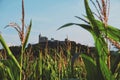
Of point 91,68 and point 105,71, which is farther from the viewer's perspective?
point 91,68

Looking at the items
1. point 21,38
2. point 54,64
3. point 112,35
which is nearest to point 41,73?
point 54,64

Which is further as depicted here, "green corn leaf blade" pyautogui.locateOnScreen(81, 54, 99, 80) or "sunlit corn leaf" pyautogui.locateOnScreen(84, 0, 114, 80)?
"green corn leaf blade" pyautogui.locateOnScreen(81, 54, 99, 80)

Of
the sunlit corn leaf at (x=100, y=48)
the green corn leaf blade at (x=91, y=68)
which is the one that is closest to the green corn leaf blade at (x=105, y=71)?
the sunlit corn leaf at (x=100, y=48)

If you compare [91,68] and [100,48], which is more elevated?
[100,48]

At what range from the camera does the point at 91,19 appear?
228 centimetres

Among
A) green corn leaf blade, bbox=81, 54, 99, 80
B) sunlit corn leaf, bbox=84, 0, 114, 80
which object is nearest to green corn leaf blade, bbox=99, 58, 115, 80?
sunlit corn leaf, bbox=84, 0, 114, 80

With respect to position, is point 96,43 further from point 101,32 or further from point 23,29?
point 23,29

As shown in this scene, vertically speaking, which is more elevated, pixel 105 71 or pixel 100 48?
pixel 100 48

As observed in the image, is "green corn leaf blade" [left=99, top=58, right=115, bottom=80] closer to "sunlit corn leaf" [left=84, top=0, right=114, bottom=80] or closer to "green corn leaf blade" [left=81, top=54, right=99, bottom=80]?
"sunlit corn leaf" [left=84, top=0, right=114, bottom=80]

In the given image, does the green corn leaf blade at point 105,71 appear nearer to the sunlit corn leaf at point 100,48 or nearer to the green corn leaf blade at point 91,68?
the sunlit corn leaf at point 100,48

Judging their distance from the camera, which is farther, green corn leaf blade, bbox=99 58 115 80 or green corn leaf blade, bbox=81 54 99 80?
green corn leaf blade, bbox=81 54 99 80

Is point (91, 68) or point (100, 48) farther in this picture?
point (91, 68)

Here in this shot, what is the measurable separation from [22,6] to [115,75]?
0.90m

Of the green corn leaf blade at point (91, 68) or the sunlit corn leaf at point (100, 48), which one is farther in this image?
the green corn leaf blade at point (91, 68)
